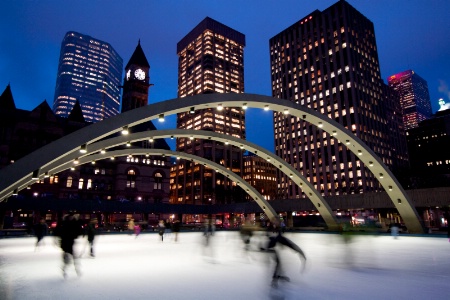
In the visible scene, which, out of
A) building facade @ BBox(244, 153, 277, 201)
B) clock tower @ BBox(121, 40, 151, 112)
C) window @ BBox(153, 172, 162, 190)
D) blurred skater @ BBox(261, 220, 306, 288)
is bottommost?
blurred skater @ BBox(261, 220, 306, 288)

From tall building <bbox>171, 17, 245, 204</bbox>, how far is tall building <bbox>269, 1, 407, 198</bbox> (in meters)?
30.0

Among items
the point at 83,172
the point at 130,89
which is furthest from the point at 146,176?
the point at 130,89

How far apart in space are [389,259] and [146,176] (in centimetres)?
7063

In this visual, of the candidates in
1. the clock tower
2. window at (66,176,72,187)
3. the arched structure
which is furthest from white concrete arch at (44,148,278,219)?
the clock tower

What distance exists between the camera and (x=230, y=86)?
176500 millimetres

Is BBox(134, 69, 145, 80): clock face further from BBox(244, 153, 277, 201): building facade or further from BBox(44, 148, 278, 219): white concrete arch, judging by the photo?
BBox(44, 148, 278, 219): white concrete arch

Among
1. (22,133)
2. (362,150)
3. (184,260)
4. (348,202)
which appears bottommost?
(184,260)

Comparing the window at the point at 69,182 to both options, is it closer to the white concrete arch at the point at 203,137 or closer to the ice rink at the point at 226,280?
the white concrete arch at the point at 203,137

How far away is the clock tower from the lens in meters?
109

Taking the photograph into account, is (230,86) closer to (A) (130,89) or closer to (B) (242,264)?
(A) (130,89)

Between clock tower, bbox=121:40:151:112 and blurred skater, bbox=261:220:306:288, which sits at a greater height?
clock tower, bbox=121:40:151:112

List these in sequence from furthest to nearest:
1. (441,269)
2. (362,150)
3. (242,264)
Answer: (362,150)
(242,264)
(441,269)

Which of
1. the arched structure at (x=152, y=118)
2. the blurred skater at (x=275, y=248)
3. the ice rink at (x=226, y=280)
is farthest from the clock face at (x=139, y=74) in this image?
the blurred skater at (x=275, y=248)

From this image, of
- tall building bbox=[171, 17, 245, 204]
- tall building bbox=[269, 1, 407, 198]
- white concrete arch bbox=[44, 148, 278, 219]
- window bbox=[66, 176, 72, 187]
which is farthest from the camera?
tall building bbox=[171, 17, 245, 204]
